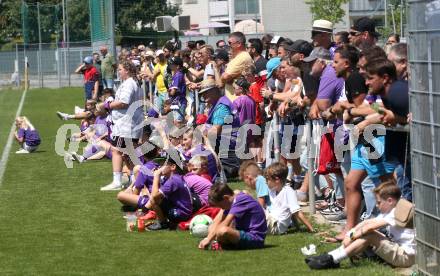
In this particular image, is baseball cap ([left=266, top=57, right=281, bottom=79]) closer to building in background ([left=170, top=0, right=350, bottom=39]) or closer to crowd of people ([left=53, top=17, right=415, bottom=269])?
crowd of people ([left=53, top=17, right=415, bottom=269])

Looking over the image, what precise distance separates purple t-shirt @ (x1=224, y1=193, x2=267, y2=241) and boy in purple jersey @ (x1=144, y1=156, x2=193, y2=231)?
159cm

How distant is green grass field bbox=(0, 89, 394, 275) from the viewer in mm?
9430

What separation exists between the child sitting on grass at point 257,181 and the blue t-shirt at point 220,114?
11.2 feet

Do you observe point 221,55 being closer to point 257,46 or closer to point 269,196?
point 257,46

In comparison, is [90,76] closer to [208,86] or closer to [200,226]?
[208,86]

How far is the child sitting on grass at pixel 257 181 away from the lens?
11579 mm

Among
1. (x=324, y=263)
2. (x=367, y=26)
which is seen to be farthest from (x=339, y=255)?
(x=367, y=26)

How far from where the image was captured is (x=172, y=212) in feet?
39.3

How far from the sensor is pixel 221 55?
1819 cm

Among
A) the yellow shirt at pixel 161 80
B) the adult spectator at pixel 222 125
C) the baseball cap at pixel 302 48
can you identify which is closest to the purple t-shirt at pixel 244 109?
the adult spectator at pixel 222 125

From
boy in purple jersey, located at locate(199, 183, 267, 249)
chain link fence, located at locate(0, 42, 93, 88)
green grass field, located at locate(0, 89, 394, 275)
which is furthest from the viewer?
chain link fence, located at locate(0, 42, 93, 88)

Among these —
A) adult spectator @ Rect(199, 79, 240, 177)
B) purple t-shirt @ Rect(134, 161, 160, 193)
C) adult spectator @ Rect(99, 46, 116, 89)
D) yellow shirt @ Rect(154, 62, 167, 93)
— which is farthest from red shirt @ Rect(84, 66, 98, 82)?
purple t-shirt @ Rect(134, 161, 160, 193)

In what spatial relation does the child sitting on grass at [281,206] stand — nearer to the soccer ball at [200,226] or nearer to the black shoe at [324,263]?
the soccer ball at [200,226]

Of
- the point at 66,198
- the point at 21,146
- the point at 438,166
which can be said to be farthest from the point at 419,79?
the point at 21,146
